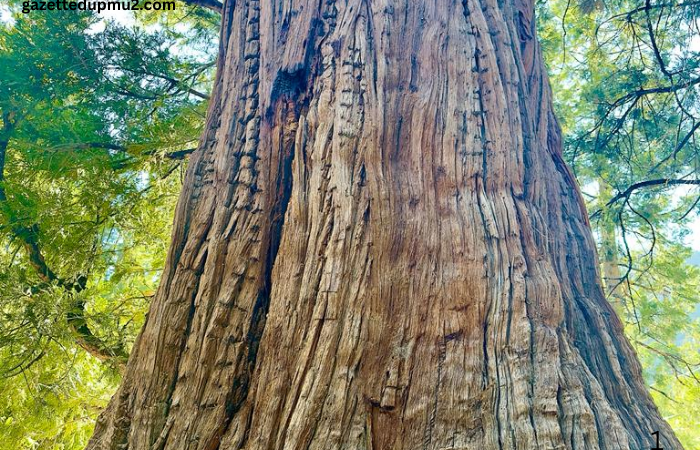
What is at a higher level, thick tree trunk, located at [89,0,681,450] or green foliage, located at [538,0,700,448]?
green foliage, located at [538,0,700,448]

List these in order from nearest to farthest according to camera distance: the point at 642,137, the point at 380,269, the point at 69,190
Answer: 1. the point at 380,269
2. the point at 69,190
3. the point at 642,137

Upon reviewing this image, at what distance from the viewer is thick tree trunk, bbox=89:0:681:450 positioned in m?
2.03

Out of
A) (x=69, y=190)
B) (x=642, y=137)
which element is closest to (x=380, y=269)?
(x=69, y=190)

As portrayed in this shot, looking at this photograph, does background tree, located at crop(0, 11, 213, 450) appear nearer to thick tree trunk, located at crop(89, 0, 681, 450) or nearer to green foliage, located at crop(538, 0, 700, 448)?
thick tree trunk, located at crop(89, 0, 681, 450)

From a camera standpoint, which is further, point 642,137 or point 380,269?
point 642,137

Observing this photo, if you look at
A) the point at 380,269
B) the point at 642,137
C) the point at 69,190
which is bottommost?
the point at 380,269

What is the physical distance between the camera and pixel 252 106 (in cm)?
310

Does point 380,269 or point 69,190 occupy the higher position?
point 69,190

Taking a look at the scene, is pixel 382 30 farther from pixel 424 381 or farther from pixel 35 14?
pixel 35 14

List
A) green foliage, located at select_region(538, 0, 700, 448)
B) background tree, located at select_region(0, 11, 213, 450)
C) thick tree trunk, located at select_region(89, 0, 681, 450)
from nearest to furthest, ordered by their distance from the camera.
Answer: thick tree trunk, located at select_region(89, 0, 681, 450)
background tree, located at select_region(0, 11, 213, 450)
green foliage, located at select_region(538, 0, 700, 448)

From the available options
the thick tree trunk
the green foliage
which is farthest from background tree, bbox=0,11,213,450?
the green foliage

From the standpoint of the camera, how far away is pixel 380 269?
2314mm

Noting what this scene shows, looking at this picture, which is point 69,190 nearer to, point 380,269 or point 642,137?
point 380,269

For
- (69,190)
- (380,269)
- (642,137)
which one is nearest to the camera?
(380,269)
